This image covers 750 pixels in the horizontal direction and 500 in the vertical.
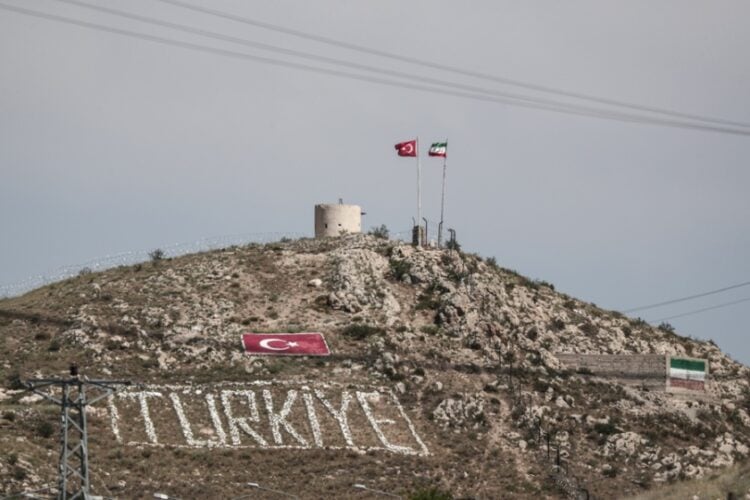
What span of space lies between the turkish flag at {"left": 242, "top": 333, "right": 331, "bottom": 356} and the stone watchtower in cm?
1721

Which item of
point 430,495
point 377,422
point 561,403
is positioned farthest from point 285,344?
point 430,495

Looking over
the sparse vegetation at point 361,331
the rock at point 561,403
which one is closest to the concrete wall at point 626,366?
the rock at point 561,403

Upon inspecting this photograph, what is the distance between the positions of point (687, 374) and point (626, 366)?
4069 mm

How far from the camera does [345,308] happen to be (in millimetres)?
119562

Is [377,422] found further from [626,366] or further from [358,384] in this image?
[626,366]

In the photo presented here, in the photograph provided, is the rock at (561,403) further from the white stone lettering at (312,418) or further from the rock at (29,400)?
the rock at (29,400)

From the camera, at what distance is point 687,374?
117m

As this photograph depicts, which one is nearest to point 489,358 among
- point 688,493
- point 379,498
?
point 379,498

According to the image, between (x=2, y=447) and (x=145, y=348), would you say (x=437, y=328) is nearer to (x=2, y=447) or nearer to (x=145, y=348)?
(x=145, y=348)

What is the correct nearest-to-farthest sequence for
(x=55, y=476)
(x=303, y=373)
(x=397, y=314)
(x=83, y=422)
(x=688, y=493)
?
(x=83, y=422) → (x=688, y=493) → (x=55, y=476) → (x=303, y=373) → (x=397, y=314)

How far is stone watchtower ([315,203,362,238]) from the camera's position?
13162 centimetres

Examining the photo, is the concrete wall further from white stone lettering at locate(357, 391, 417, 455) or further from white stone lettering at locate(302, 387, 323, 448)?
white stone lettering at locate(302, 387, 323, 448)

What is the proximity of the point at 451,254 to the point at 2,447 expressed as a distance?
41.1 m

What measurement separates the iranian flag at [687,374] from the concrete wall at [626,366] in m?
0.70
